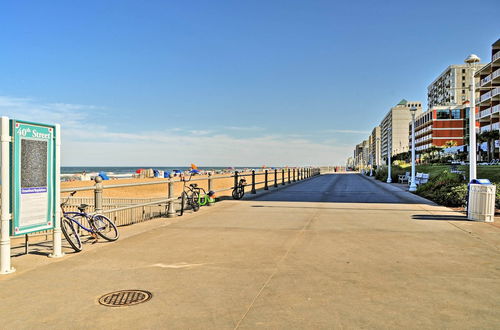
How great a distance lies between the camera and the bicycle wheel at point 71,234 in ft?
22.6

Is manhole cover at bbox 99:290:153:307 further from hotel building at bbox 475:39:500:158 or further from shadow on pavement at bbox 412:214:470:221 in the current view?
hotel building at bbox 475:39:500:158

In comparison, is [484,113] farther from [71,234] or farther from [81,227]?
[71,234]

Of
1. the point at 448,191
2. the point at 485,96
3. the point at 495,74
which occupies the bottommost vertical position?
the point at 448,191

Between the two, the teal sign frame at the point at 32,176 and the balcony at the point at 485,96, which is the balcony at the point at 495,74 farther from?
the teal sign frame at the point at 32,176

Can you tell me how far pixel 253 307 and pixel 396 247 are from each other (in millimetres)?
4061

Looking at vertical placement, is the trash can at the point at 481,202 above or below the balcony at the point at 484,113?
below

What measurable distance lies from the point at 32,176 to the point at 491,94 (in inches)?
3073

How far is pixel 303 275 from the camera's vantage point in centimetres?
547

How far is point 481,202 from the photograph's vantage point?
10.7 m

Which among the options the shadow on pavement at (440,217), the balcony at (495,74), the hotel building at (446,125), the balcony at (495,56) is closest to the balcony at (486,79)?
the balcony at (495,74)

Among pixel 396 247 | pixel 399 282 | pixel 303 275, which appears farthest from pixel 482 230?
pixel 303 275

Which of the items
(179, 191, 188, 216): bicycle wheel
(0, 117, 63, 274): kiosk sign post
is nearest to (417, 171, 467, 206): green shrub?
(179, 191, 188, 216): bicycle wheel

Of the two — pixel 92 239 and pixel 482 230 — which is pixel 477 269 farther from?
pixel 92 239

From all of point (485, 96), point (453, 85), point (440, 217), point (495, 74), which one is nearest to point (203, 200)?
point (440, 217)
